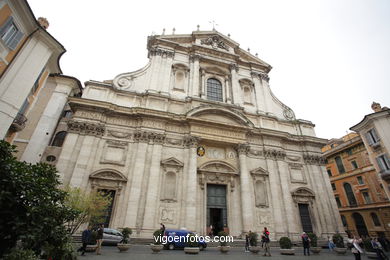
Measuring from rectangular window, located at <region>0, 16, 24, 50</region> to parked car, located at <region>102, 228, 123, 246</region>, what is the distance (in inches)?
435

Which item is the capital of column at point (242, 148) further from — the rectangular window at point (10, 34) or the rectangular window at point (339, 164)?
the rectangular window at point (339, 164)

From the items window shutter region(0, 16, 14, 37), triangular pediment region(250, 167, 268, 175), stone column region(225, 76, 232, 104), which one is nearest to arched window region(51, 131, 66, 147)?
window shutter region(0, 16, 14, 37)

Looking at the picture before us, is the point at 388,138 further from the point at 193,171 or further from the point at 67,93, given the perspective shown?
the point at 67,93

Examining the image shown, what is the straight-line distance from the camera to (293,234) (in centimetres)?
1596

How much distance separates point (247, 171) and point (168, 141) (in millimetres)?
7087

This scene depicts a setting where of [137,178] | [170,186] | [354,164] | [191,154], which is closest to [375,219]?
[354,164]

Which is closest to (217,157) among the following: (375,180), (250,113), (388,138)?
(250,113)

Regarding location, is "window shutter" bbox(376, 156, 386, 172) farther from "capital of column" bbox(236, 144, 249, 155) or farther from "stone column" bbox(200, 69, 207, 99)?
"stone column" bbox(200, 69, 207, 99)

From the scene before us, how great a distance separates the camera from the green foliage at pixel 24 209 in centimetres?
448

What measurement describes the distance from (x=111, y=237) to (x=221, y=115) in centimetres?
1241

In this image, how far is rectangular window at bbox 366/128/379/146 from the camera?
767 inches

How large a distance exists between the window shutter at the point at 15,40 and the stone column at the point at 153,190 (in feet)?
32.4

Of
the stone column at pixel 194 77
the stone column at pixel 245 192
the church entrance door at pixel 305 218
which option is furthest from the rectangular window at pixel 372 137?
the stone column at pixel 194 77

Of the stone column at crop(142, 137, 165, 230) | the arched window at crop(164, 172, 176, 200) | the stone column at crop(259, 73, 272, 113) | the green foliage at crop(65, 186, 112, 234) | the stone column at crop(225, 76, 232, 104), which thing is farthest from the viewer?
the stone column at crop(259, 73, 272, 113)
